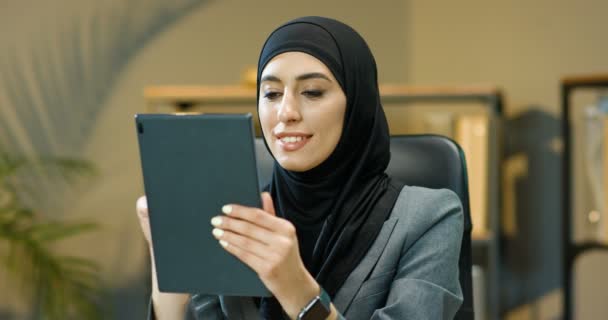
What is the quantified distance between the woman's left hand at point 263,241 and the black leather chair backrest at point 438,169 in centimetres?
37

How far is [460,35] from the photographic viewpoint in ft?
9.62

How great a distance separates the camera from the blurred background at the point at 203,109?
251 cm

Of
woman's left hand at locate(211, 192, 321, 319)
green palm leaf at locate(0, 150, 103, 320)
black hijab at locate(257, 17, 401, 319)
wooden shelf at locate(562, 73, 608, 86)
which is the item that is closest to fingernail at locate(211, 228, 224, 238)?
woman's left hand at locate(211, 192, 321, 319)

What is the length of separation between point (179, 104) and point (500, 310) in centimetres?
125

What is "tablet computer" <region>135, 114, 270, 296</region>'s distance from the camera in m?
0.93

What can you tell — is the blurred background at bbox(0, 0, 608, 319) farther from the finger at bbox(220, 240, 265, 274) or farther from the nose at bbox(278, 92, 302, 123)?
the finger at bbox(220, 240, 265, 274)

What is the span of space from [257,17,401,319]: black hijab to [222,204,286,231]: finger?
10.1 inches

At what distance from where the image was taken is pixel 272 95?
1.18m

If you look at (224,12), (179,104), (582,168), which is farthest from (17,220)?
(582,168)

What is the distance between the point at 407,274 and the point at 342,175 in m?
0.17

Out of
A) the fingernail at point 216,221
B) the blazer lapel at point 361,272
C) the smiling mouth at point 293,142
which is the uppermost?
the smiling mouth at point 293,142

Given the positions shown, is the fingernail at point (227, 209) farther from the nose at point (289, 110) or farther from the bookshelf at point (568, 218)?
the bookshelf at point (568, 218)

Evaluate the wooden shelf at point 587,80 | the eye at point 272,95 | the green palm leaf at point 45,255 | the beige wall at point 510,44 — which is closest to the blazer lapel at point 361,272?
the eye at point 272,95

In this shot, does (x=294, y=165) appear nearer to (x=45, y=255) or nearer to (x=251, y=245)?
(x=251, y=245)
